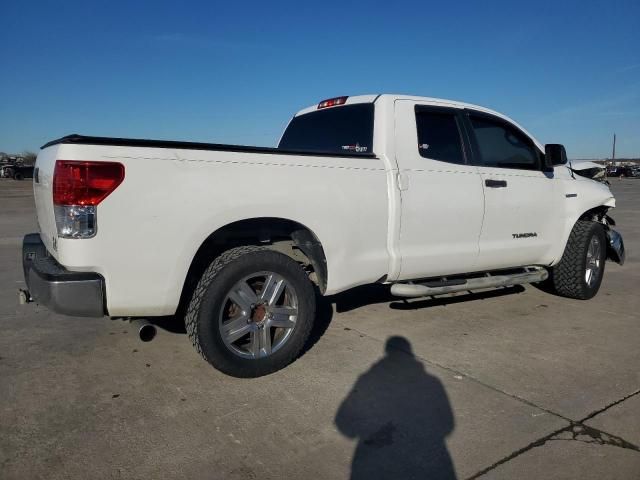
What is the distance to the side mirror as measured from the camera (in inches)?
199

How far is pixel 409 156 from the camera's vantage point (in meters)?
4.09

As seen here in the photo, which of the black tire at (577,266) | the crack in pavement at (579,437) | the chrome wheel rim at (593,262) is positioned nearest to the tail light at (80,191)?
the crack in pavement at (579,437)

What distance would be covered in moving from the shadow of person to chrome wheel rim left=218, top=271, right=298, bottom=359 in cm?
65

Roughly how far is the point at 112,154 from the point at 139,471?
1664 mm

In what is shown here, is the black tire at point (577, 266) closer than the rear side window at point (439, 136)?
No

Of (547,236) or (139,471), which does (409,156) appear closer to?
(547,236)

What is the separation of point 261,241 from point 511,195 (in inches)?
98.4

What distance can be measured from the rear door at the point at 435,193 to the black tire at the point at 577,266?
1.55 meters

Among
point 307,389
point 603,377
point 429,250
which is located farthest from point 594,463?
point 429,250

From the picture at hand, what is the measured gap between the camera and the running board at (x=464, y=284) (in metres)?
4.09

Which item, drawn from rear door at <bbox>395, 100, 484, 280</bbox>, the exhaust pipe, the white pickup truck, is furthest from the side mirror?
the exhaust pipe

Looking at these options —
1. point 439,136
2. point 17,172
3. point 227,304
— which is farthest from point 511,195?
point 17,172

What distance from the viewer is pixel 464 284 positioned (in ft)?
14.6

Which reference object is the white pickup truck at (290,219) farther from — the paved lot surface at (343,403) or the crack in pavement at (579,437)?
the crack in pavement at (579,437)
